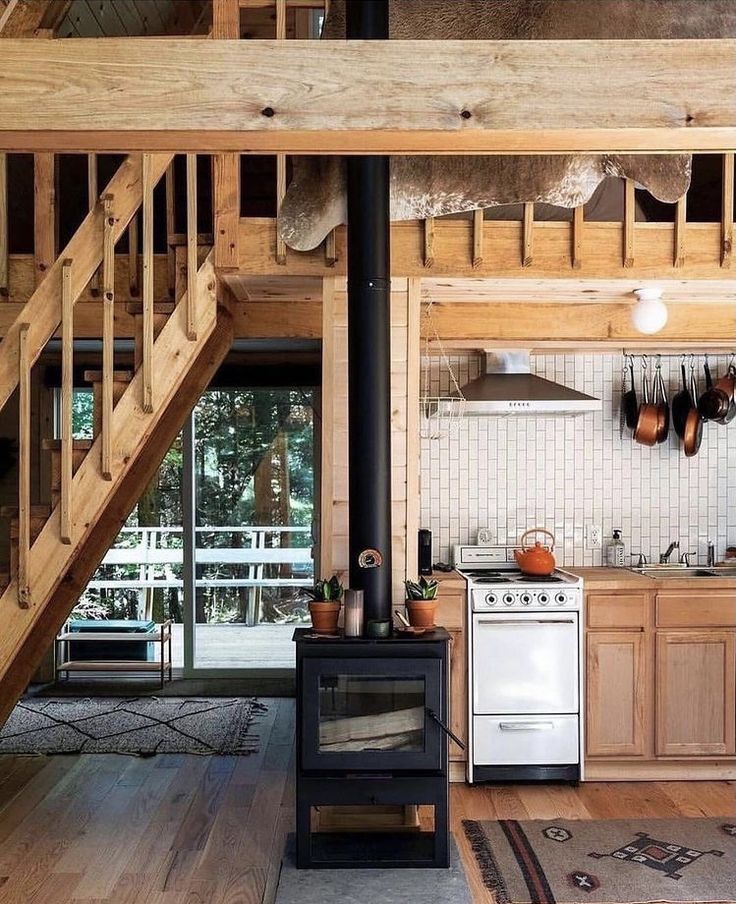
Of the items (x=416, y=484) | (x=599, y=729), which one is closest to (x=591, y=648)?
(x=599, y=729)

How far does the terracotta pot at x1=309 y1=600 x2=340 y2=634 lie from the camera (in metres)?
3.62

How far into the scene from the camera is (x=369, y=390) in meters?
3.59

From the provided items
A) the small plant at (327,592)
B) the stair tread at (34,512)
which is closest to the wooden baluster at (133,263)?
the stair tread at (34,512)

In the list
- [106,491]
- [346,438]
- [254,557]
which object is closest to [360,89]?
[346,438]

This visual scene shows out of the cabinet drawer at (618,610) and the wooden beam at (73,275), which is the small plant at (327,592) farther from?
the cabinet drawer at (618,610)

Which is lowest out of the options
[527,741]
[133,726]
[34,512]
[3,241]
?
[133,726]

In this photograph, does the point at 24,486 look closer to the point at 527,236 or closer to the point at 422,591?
the point at 422,591

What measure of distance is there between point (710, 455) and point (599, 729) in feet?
6.19

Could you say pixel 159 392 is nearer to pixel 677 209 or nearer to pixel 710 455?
pixel 677 209

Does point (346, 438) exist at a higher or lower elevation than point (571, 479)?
higher

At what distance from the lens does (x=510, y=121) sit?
2186 millimetres

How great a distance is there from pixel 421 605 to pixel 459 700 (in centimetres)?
124

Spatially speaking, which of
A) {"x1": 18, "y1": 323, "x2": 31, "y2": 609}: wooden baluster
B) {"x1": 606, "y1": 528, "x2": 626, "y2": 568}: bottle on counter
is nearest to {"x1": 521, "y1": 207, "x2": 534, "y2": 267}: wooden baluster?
{"x1": 18, "y1": 323, "x2": 31, "y2": 609}: wooden baluster

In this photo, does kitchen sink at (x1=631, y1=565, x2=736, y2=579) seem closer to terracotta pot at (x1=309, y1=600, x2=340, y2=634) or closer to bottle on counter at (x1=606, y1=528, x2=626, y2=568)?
bottle on counter at (x1=606, y1=528, x2=626, y2=568)
